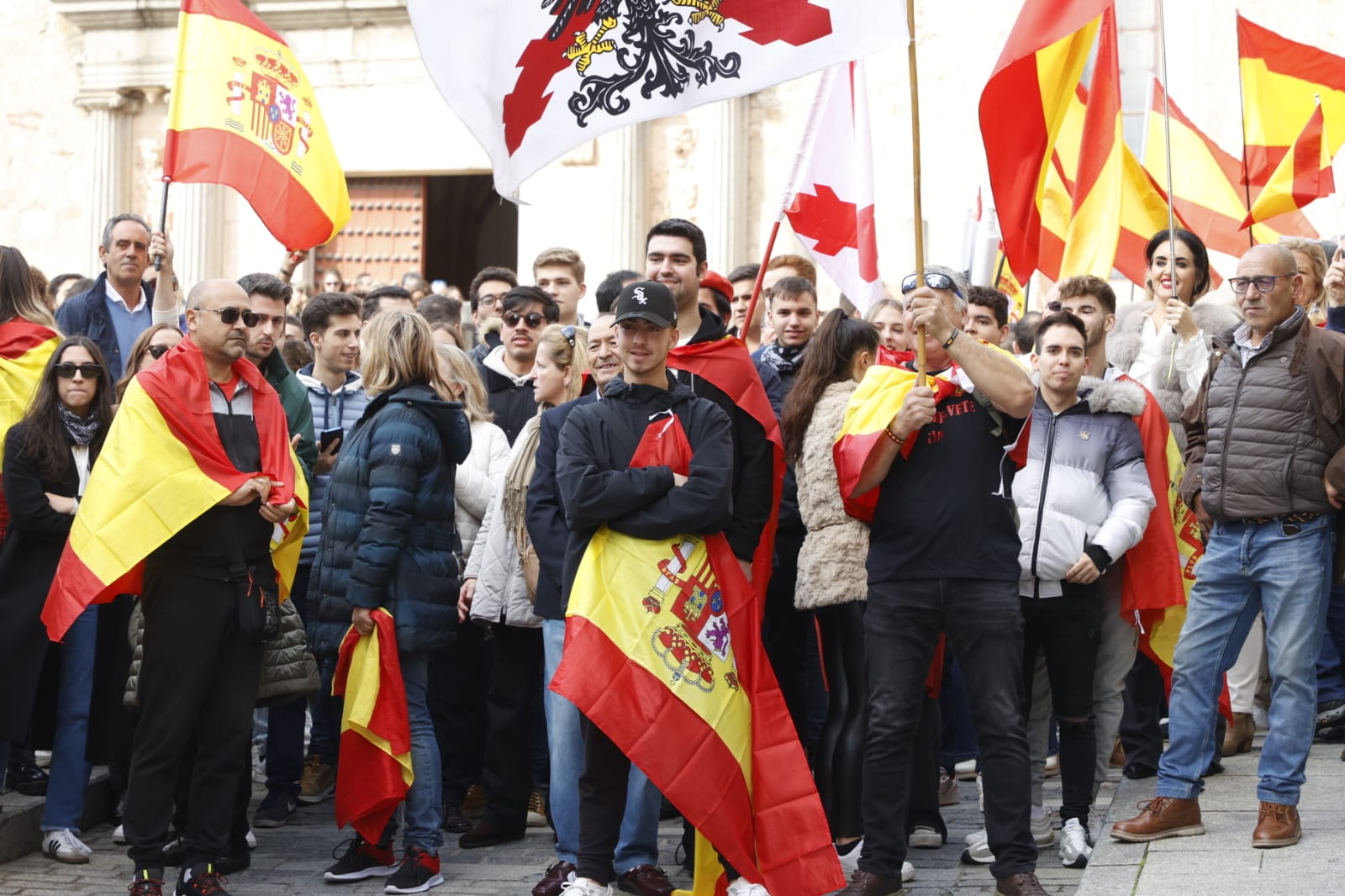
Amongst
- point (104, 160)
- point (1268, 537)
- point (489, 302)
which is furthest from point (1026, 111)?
point (104, 160)

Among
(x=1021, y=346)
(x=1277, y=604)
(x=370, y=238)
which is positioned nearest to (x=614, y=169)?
(x=370, y=238)

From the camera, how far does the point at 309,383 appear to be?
8.11 metres

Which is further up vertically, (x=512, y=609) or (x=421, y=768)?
(x=512, y=609)

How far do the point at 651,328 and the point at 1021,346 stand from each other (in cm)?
418

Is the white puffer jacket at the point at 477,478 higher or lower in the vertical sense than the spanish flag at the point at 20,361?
lower

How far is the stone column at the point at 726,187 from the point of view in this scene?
15.8m

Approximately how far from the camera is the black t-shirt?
579 centimetres

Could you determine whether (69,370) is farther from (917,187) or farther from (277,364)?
(917,187)

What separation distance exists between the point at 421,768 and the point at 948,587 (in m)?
2.24

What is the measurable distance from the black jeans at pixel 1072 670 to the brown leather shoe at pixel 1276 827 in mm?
685

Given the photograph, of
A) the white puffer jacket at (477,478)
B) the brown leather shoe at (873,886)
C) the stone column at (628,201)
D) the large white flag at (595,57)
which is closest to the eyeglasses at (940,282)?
the large white flag at (595,57)

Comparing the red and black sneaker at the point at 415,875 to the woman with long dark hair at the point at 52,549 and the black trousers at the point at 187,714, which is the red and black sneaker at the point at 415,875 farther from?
the woman with long dark hair at the point at 52,549

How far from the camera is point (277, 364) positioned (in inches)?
289

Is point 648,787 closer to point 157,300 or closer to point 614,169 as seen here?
point 157,300
